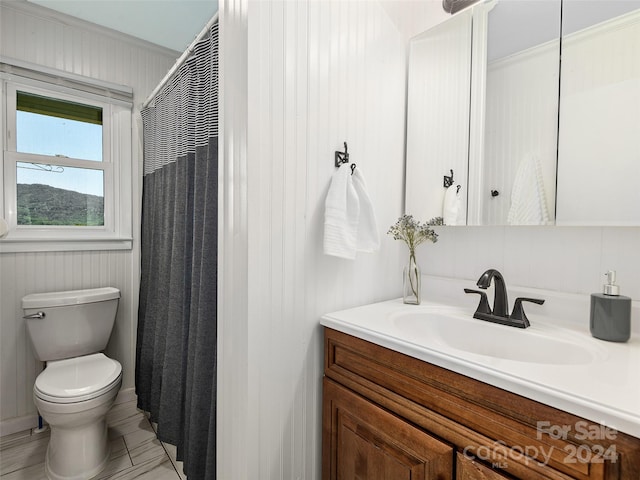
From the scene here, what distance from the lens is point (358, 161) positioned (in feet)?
3.90

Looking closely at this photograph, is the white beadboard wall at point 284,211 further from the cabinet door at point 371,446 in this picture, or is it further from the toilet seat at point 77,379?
the toilet seat at point 77,379

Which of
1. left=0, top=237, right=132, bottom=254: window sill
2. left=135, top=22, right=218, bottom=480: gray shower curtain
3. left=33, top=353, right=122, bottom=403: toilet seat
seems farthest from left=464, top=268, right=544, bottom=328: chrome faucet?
left=0, top=237, right=132, bottom=254: window sill

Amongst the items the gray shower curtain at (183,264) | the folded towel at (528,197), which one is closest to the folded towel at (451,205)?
the folded towel at (528,197)

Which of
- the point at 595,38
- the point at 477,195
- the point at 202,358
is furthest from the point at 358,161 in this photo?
the point at 202,358

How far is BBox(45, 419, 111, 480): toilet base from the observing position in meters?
1.46

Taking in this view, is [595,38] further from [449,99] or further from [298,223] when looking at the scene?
[298,223]

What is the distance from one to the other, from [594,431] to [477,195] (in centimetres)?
83

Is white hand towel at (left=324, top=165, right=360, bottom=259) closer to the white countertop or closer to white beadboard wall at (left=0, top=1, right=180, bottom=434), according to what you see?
the white countertop

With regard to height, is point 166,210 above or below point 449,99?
below

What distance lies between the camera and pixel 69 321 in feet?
5.71

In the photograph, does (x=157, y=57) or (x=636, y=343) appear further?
(x=157, y=57)

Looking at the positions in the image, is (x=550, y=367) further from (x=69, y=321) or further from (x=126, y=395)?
(x=126, y=395)

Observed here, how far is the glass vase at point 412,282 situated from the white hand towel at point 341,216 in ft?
0.90

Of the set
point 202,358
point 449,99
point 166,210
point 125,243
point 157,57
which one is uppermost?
point 157,57
